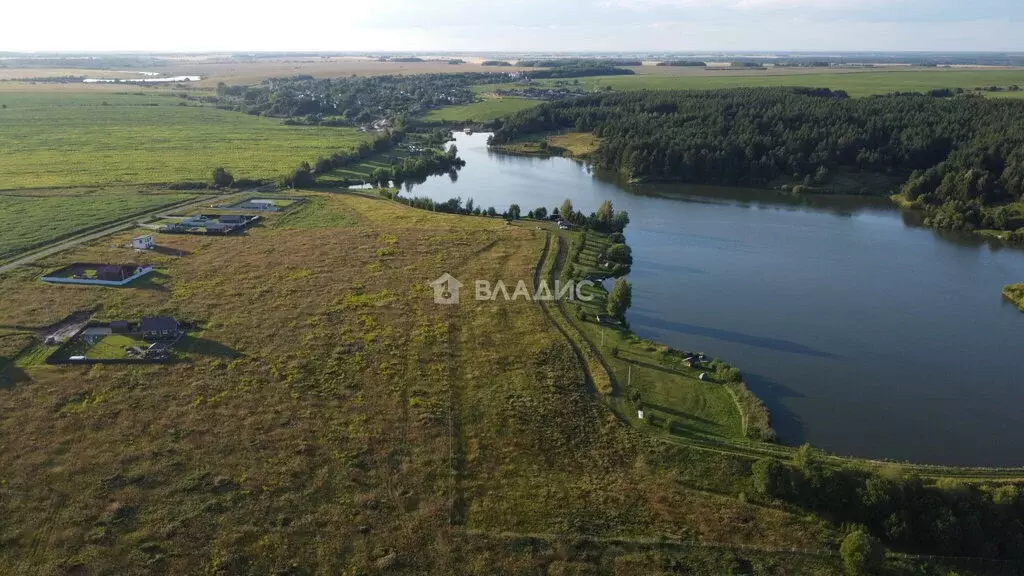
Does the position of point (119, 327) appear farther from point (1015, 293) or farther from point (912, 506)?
point (1015, 293)

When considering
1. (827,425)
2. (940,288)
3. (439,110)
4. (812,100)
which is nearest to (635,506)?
(827,425)

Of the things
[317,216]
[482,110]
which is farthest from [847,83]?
[317,216]

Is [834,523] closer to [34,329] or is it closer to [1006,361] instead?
[1006,361]

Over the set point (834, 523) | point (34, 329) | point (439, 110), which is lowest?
point (834, 523)

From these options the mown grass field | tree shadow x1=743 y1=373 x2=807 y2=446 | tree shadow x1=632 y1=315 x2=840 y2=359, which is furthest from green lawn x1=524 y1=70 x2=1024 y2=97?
the mown grass field

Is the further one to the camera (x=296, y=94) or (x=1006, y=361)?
(x=296, y=94)

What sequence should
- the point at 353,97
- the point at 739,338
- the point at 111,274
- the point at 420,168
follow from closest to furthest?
the point at 739,338 < the point at 111,274 < the point at 420,168 < the point at 353,97

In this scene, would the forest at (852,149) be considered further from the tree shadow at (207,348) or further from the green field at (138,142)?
the tree shadow at (207,348)
